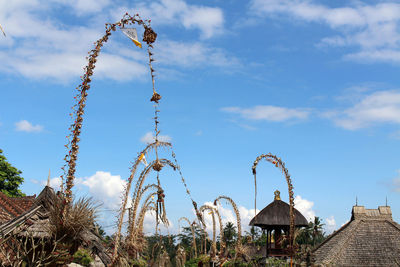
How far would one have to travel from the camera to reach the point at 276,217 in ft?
98.2

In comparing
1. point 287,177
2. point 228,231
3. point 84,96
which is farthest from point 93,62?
point 228,231

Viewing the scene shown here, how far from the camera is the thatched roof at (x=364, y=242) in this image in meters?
25.4

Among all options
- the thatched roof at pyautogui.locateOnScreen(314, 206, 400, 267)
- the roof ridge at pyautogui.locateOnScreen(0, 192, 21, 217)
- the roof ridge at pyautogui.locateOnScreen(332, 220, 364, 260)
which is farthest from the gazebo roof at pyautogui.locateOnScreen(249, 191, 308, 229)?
the roof ridge at pyautogui.locateOnScreen(0, 192, 21, 217)

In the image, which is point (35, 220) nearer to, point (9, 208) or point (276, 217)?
point (9, 208)

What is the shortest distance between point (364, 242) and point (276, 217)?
5.74m

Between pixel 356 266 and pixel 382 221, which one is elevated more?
pixel 382 221

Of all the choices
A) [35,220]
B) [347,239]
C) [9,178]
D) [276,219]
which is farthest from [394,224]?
[9,178]

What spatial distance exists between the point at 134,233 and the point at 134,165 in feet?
11.2

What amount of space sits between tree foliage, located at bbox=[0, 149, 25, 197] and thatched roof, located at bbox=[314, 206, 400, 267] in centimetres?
2565

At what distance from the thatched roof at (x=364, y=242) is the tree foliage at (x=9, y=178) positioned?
84.2ft

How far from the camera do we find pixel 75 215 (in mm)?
9656

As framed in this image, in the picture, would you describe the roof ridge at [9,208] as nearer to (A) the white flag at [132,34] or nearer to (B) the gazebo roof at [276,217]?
(A) the white flag at [132,34]

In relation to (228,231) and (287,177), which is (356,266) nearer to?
(287,177)

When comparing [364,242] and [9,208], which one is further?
[364,242]
